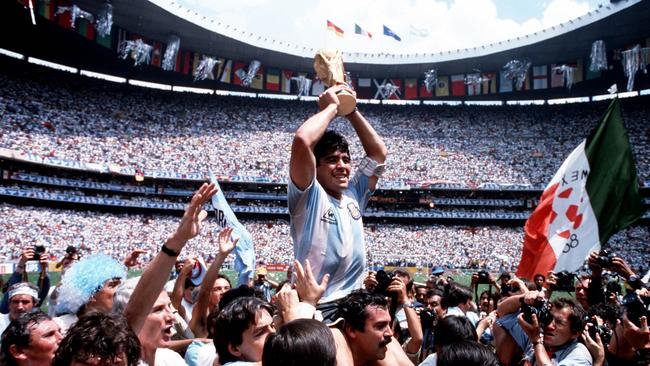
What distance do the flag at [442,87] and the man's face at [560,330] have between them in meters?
46.4

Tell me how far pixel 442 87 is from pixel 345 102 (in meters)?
47.2

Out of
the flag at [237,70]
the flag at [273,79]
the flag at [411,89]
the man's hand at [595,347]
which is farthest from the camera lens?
the flag at [411,89]

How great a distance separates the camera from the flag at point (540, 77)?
44750mm

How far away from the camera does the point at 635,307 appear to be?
3393 mm

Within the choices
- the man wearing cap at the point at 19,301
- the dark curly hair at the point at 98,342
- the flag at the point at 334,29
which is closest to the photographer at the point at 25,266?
the man wearing cap at the point at 19,301

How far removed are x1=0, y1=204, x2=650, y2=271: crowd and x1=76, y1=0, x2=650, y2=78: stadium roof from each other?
13796mm

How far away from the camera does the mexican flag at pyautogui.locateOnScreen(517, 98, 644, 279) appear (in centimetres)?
721

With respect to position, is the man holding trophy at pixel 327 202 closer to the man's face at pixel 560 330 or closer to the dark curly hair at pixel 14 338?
the dark curly hair at pixel 14 338

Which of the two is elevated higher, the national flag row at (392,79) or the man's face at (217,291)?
the national flag row at (392,79)

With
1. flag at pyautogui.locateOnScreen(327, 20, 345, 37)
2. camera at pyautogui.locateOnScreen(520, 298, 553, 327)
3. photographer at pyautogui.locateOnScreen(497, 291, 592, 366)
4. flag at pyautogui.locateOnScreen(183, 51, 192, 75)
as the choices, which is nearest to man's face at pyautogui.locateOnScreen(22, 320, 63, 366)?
camera at pyautogui.locateOnScreen(520, 298, 553, 327)

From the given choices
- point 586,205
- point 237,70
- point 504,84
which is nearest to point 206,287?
point 586,205

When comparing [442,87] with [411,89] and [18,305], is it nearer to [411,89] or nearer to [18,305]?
[411,89]

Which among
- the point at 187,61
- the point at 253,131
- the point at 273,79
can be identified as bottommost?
the point at 253,131

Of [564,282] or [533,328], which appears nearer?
[533,328]
